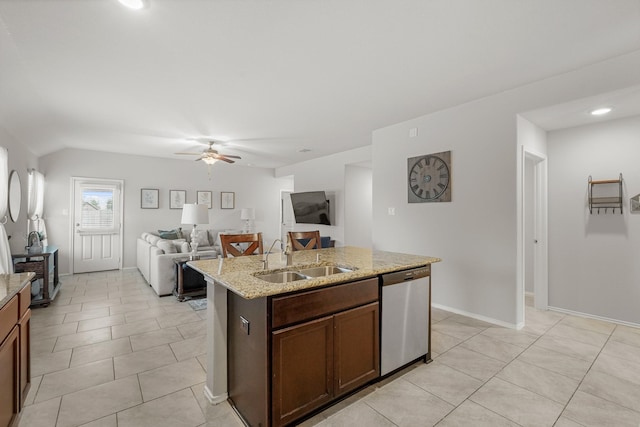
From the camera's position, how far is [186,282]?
430 cm

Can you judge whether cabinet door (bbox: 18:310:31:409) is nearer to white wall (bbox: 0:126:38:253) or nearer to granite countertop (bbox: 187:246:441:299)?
granite countertop (bbox: 187:246:441:299)

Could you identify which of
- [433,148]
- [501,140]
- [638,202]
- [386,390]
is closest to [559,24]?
[501,140]

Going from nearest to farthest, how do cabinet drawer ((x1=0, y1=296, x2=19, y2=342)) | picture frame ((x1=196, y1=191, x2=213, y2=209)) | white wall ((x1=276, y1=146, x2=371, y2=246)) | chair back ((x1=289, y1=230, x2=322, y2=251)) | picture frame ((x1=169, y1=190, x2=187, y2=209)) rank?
cabinet drawer ((x1=0, y1=296, x2=19, y2=342)), chair back ((x1=289, y1=230, x2=322, y2=251)), white wall ((x1=276, y1=146, x2=371, y2=246)), picture frame ((x1=169, y1=190, x2=187, y2=209)), picture frame ((x1=196, y1=191, x2=213, y2=209))

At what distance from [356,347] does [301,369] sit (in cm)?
45

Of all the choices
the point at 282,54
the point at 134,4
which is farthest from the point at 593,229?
the point at 134,4

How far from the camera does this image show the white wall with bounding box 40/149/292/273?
5898mm

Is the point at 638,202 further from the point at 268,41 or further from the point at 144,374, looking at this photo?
the point at 144,374

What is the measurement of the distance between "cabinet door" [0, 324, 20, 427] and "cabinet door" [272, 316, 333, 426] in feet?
4.40

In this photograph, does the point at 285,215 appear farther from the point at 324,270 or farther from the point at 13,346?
the point at 13,346

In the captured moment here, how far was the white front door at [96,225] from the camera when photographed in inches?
239

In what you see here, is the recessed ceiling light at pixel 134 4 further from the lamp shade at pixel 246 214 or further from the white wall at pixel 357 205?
the lamp shade at pixel 246 214

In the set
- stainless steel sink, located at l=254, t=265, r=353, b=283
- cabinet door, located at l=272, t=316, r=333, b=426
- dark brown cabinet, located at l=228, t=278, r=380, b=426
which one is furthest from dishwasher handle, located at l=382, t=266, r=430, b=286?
cabinet door, located at l=272, t=316, r=333, b=426

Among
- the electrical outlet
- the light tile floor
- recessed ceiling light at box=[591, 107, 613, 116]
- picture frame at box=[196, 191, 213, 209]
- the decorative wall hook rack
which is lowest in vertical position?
the light tile floor

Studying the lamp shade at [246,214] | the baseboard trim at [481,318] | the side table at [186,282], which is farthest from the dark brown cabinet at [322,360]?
the lamp shade at [246,214]
